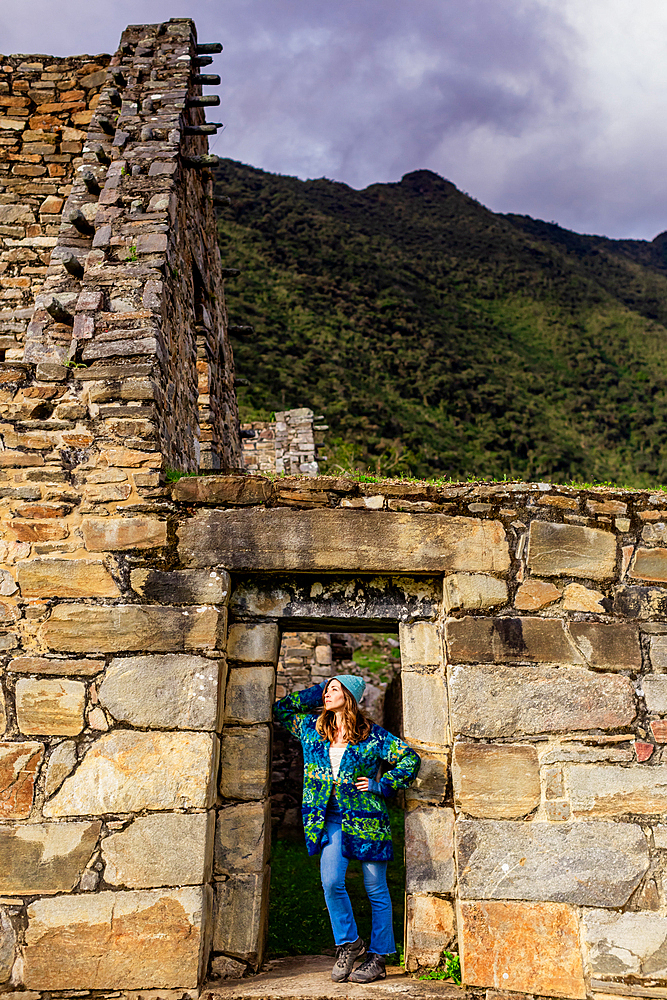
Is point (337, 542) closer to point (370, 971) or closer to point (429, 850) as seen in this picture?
point (429, 850)

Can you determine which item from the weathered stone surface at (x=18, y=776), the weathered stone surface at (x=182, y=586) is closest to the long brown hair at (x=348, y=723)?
the weathered stone surface at (x=182, y=586)

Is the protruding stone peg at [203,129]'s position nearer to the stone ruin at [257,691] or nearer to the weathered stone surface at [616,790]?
the stone ruin at [257,691]

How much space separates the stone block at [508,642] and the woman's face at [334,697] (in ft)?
2.01

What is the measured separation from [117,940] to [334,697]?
1.44 metres

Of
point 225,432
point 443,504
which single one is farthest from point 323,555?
point 225,432

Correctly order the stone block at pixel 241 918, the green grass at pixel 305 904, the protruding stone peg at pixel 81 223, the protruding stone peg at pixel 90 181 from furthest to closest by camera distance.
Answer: the protruding stone peg at pixel 90 181 < the protruding stone peg at pixel 81 223 < the green grass at pixel 305 904 < the stone block at pixel 241 918

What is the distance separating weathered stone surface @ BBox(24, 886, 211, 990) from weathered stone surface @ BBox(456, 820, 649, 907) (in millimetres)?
1263

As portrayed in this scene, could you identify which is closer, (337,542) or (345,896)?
(345,896)

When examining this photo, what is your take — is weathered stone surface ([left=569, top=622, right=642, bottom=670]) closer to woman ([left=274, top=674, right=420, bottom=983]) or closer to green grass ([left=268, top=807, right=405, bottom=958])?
woman ([left=274, top=674, right=420, bottom=983])

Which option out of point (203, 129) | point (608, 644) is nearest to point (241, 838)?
point (608, 644)

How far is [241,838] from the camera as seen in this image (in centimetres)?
317

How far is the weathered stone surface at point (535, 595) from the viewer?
→ 3.36 m

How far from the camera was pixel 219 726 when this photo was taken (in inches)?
127

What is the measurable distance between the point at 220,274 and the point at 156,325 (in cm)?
387
